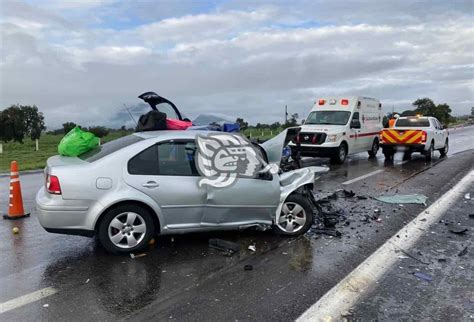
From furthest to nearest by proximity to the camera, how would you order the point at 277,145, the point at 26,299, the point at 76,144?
1. the point at 277,145
2. the point at 76,144
3. the point at 26,299

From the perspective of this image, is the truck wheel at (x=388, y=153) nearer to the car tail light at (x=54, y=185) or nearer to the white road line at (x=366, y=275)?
the white road line at (x=366, y=275)

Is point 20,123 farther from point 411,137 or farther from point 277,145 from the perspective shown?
point 277,145

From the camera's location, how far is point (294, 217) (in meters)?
6.12

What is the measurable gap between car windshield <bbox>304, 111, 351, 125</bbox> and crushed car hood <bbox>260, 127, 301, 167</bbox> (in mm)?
9494

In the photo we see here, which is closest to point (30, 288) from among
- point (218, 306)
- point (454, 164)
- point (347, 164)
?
point (218, 306)

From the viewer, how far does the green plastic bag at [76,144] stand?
18.9 ft

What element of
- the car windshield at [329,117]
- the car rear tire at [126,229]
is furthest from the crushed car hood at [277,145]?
the car windshield at [329,117]

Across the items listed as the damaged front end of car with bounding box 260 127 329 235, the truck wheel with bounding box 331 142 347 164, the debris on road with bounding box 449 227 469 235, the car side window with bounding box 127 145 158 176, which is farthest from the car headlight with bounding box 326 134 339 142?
the car side window with bounding box 127 145 158 176

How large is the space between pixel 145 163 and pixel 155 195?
436 mm

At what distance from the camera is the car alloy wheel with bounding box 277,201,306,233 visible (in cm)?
608

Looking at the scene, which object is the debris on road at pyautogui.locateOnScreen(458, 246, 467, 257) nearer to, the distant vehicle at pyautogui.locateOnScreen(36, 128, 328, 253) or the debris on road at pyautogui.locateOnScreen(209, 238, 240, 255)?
the distant vehicle at pyautogui.locateOnScreen(36, 128, 328, 253)

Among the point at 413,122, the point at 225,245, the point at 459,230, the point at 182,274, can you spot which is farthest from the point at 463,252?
the point at 413,122

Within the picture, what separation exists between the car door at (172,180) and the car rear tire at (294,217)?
1.24 meters

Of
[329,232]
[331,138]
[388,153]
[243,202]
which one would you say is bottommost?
[329,232]
